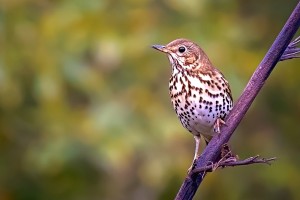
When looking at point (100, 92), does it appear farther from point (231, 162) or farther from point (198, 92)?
point (231, 162)

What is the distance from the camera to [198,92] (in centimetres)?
273

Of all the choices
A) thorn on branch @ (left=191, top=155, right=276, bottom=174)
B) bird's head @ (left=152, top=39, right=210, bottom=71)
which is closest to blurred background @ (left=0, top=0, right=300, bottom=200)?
bird's head @ (left=152, top=39, right=210, bottom=71)

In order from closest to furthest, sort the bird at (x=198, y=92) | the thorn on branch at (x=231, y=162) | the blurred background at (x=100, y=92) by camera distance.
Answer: the thorn on branch at (x=231, y=162) → the bird at (x=198, y=92) → the blurred background at (x=100, y=92)

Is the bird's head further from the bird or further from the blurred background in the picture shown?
the blurred background

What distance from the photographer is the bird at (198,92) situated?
2.69 meters

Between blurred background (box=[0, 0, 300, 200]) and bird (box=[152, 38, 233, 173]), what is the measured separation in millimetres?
2136

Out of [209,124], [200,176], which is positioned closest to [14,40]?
[209,124]

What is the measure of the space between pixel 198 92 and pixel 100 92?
2.50m

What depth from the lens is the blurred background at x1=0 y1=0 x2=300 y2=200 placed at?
16.7ft

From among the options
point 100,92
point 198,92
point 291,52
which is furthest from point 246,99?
point 100,92

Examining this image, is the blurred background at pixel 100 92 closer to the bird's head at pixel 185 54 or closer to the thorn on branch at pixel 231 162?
the bird's head at pixel 185 54

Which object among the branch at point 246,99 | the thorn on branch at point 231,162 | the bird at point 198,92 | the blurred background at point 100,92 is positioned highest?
the branch at point 246,99

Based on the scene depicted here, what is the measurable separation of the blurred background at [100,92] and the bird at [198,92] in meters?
2.14

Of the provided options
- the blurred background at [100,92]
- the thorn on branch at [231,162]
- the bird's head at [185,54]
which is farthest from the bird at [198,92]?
the blurred background at [100,92]
